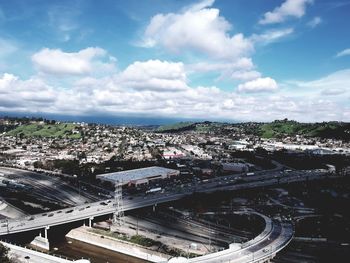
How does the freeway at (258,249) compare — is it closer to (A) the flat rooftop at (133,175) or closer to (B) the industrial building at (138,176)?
(B) the industrial building at (138,176)

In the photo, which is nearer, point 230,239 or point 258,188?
point 230,239

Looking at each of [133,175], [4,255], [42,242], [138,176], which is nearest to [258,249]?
[42,242]

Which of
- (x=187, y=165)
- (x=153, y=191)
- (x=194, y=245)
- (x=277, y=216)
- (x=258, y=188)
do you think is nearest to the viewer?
(x=194, y=245)

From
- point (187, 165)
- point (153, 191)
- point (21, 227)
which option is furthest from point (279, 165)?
point (21, 227)

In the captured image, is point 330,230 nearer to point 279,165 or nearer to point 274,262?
point 274,262

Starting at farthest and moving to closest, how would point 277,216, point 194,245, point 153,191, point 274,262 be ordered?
point 153,191 → point 277,216 → point 194,245 → point 274,262

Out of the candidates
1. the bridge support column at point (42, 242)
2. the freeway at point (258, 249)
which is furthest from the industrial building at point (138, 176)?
the freeway at point (258, 249)
